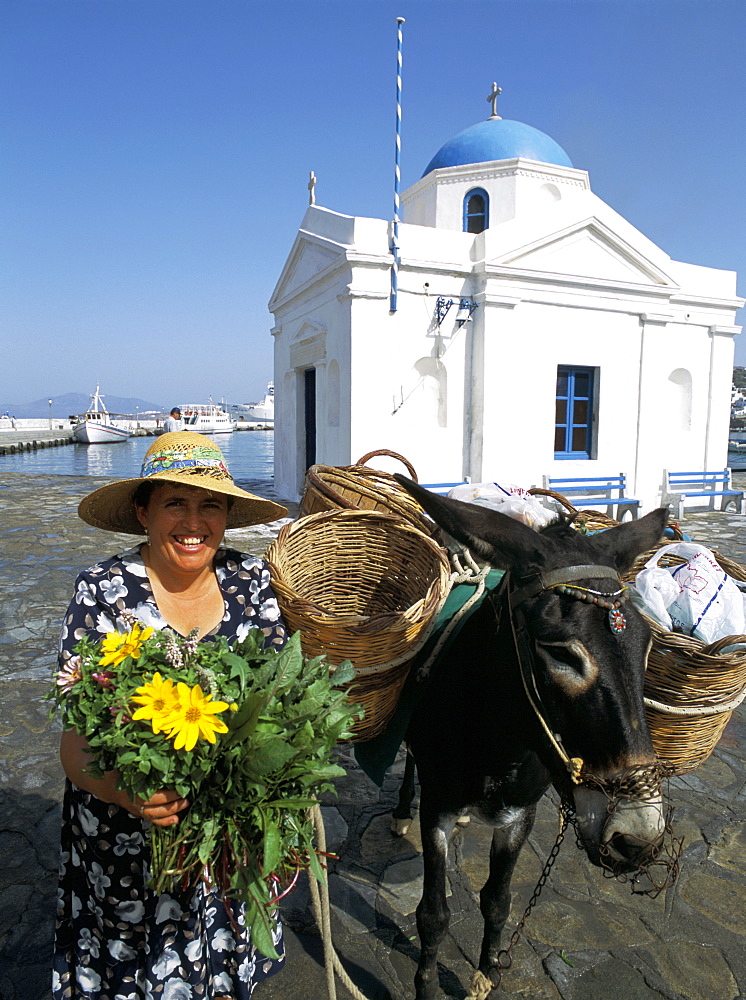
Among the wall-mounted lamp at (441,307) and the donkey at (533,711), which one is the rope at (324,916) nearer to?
the donkey at (533,711)

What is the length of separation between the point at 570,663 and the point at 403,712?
0.85 meters

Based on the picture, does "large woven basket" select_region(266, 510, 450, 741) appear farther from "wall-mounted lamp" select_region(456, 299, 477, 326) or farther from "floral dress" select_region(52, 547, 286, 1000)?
"wall-mounted lamp" select_region(456, 299, 477, 326)

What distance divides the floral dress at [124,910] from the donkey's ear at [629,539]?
110cm

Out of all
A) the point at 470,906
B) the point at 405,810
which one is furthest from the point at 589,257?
the point at 470,906

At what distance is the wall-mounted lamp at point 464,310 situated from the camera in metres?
12.0

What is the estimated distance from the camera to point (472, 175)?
48.1ft

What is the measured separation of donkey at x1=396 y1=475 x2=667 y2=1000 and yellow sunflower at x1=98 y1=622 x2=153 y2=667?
78 centimetres

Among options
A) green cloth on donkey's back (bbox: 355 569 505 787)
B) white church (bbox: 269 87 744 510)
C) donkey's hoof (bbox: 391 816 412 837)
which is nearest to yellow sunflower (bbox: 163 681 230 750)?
green cloth on donkey's back (bbox: 355 569 505 787)

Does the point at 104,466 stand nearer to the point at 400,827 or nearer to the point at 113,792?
the point at 400,827

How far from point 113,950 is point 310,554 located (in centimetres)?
145

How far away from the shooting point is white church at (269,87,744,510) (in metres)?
11.8

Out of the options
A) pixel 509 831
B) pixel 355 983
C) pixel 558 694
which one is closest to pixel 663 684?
pixel 558 694

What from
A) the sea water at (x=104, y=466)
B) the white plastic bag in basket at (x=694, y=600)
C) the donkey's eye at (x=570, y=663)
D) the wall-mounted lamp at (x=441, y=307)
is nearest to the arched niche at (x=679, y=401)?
the wall-mounted lamp at (x=441, y=307)

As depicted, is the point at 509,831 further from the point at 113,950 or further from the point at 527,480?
the point at 527,480
